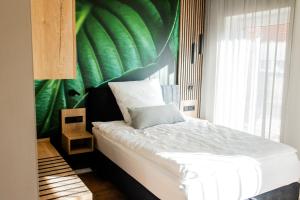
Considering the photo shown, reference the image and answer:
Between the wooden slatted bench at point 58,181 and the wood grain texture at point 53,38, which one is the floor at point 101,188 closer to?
the wooden slatted bench at point 58,181

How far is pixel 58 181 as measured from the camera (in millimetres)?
2162

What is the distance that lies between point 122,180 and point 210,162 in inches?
39.5

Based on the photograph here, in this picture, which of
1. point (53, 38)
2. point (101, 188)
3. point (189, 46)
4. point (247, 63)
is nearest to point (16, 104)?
point (53, 38)

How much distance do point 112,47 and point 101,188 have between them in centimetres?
174

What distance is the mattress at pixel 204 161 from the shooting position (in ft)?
6.13

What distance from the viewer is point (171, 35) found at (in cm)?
393

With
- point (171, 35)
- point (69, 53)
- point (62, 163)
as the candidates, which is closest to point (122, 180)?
point (62, 163)

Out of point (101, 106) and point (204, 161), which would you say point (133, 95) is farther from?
point (204, 161)

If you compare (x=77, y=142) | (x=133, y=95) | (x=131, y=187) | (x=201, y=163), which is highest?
(x=133, y=95)

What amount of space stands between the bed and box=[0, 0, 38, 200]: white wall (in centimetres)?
134

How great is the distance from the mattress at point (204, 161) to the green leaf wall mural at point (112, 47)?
31.5 inches

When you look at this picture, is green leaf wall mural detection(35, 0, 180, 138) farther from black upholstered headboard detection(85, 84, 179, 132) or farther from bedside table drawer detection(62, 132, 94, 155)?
bedside table drawer detection(62, 132, 94, 155)

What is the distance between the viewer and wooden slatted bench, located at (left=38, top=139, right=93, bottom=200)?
6.41 ft

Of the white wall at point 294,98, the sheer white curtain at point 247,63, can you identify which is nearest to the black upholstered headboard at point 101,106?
the sheer white curtain at point 247,63
